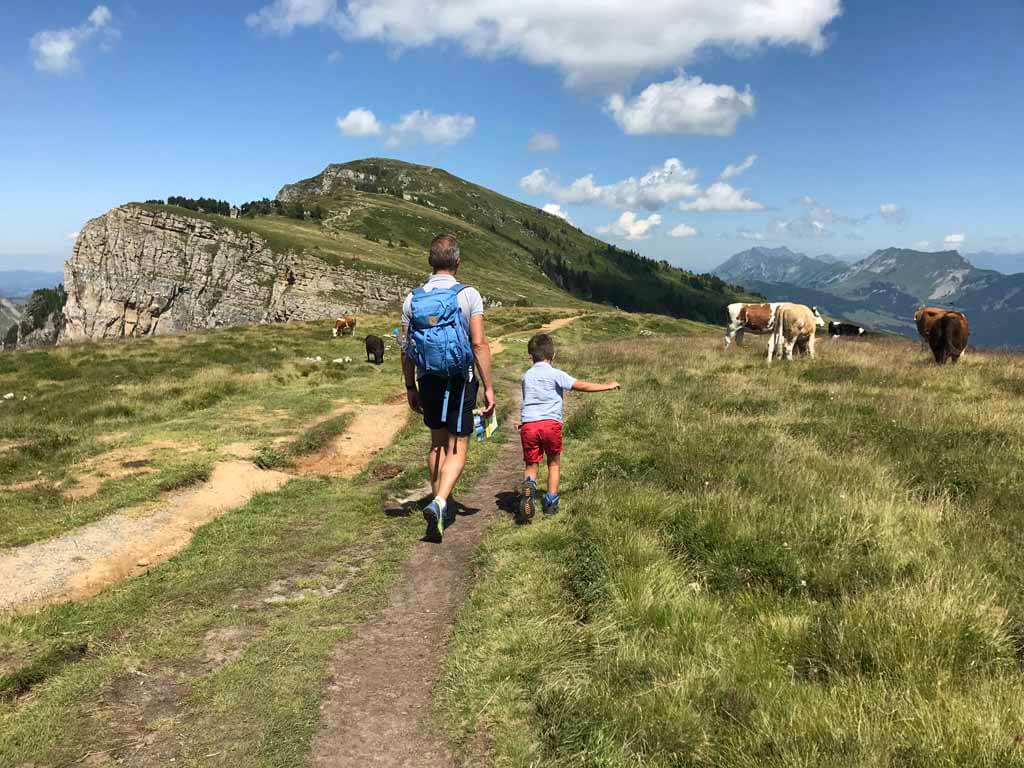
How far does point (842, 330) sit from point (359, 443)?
33093 mm

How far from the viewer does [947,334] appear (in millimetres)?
17578

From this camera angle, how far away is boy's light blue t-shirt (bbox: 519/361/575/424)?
24.4 ft

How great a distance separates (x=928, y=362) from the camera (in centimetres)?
1809

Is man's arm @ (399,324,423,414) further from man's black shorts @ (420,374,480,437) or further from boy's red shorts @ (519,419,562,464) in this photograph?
boy's red shorts @ (519,419,562,464)

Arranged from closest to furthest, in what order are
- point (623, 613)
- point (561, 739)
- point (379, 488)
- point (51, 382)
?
point (561, 739), point (623, 613), point (379, 488), point (51, 382)

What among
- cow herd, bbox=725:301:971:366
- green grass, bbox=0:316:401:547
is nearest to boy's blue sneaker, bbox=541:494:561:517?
green grass, bbox=0:316:401:547

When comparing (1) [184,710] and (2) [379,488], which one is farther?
(2) [379,488]

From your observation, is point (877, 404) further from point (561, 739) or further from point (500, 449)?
point (561, 739)

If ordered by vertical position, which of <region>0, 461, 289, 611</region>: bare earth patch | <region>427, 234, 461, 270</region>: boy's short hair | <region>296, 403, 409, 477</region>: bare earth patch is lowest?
<region>0, 461, 289, 611</region>: bare earth patch

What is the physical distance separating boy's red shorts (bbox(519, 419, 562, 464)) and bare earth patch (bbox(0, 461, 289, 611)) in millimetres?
4657

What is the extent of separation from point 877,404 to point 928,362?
30.3 feet

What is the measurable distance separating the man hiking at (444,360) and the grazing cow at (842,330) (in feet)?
108

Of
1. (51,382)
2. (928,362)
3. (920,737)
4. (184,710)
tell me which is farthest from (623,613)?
(51,382)

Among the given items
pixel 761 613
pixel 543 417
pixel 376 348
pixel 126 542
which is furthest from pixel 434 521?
pixel 376 348
